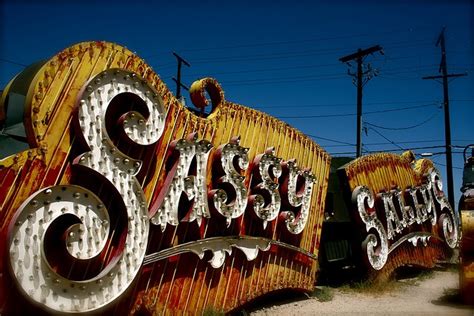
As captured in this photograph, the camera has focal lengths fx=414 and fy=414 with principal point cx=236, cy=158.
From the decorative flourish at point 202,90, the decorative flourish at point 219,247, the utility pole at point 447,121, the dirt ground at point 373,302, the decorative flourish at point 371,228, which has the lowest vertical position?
the dirt ground at point 373,302

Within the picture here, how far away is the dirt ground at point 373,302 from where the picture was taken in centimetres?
729

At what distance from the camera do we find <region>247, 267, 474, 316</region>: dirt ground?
7.29m

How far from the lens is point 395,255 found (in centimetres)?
1124

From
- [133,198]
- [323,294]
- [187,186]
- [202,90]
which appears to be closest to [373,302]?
[323,294]

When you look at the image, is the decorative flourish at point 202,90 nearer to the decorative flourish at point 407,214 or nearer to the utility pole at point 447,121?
the decorative flourish at point 407,214

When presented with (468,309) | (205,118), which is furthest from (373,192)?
(205,118)

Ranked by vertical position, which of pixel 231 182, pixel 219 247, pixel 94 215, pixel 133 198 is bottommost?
pixel 219 247

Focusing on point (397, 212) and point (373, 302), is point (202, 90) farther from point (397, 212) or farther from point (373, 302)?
point (397, 212)

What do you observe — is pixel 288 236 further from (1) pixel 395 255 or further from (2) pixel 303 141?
(1) pixel 395 255

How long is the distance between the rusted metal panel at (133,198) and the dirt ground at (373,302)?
505mm

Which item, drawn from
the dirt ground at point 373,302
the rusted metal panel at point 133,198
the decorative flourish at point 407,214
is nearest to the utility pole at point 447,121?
the decorative flourish at point 407,214

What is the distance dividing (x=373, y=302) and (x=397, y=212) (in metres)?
4.10

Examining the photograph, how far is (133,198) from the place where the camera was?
4633mm

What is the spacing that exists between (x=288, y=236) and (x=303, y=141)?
7.13ft
